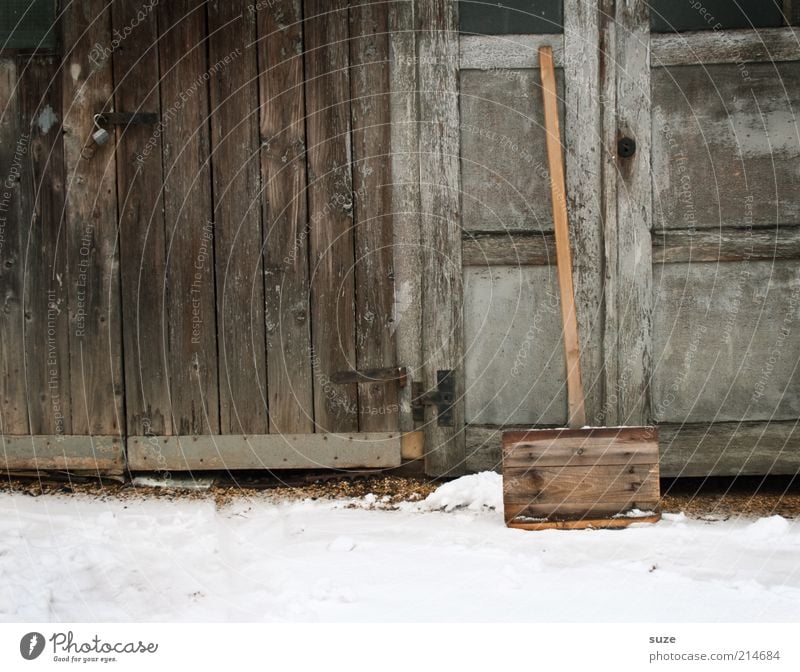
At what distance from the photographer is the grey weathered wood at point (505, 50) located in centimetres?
376

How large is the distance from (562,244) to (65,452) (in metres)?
2.47

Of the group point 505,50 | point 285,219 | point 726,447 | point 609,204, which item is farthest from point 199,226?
point 726,447

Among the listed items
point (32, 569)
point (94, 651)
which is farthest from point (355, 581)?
point (32, 569)

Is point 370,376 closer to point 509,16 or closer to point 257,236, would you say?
point 257,236

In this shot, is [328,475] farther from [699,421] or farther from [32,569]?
[699,421]

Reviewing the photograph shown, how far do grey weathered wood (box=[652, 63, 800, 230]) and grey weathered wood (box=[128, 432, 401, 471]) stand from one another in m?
1.65

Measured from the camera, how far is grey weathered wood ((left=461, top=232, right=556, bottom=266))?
385 cm

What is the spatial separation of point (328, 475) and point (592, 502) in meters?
1.26

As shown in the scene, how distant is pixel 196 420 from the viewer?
3949mm

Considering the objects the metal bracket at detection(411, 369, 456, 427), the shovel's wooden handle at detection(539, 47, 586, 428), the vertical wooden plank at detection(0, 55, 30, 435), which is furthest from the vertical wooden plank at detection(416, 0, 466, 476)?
the vertical wooden plank at detection(0, 55, 30, 435)

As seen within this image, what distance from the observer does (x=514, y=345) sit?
3.91 metres

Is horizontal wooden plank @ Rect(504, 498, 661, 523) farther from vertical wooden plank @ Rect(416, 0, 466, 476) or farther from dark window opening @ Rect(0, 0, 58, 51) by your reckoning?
dark window opening @ Rect(0, 0, 58, 51)

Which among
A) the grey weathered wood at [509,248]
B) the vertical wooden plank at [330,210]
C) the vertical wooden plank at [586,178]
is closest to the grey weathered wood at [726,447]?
the vertical wooden plank at [586,178]

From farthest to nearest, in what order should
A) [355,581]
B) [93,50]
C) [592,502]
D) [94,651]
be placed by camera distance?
[93,50], [592,502], [355,581], [94,651]
